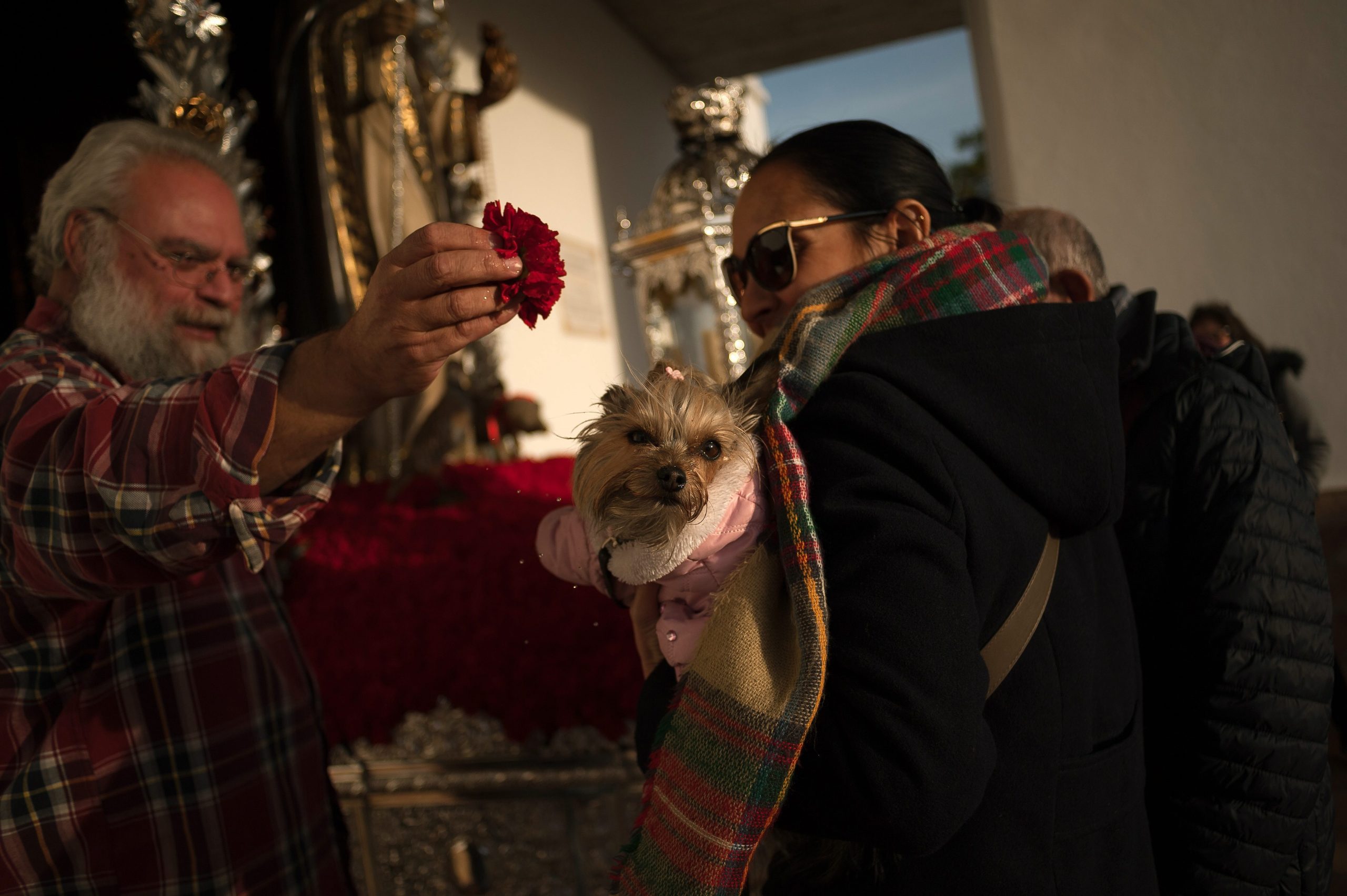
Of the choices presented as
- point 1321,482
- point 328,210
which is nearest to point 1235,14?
point 1321,482

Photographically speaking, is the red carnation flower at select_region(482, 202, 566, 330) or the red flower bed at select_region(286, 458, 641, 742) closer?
the red carnation flower at select_region(482, 202, 566, 330)

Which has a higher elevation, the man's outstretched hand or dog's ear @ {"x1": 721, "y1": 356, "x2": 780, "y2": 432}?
the man's outstretched hand

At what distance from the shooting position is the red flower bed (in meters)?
1.93

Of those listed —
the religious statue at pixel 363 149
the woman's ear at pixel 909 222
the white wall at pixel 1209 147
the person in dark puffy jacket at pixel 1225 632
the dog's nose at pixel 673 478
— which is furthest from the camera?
the white wall at pixel 1209 147

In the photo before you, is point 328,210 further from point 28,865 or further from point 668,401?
point 668,401

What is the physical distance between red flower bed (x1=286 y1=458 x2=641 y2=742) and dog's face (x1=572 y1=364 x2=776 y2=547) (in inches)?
36.3

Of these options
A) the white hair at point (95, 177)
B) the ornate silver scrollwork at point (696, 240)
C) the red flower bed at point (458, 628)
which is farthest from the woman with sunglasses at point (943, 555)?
the ornate silver scrollwork at point (696, 240)

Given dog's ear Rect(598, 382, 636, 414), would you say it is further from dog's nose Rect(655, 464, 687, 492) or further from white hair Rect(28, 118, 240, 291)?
white hair Rect(28, 118, 240, 291)

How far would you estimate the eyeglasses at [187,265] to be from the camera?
57.8 inches

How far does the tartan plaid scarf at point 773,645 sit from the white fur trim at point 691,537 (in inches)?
1.7

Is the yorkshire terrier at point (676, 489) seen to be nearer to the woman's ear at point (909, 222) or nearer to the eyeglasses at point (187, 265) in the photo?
the woman's ear at point (909, 222)

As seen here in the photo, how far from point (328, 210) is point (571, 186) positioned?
4665 mm

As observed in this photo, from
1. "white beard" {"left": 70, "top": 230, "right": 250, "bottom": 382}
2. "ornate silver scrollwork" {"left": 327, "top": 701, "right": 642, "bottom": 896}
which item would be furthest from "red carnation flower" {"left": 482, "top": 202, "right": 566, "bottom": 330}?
"ornate silver scrollwork" {"left": 327, "top": 701, "right": 642, "bottom": 896}

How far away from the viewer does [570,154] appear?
24.5ft
